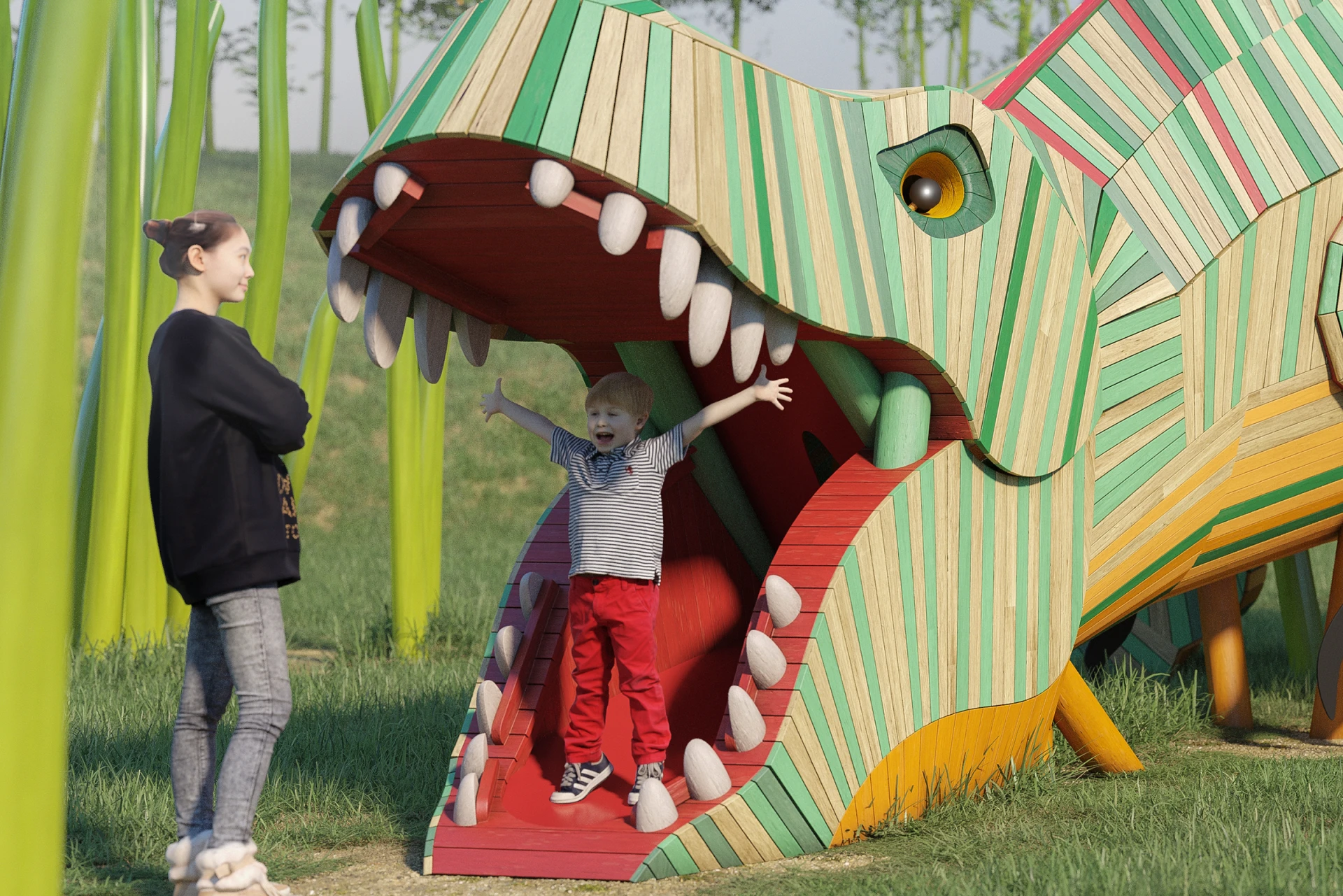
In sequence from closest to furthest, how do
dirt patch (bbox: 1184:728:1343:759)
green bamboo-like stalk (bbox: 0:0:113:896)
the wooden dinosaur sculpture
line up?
green bamboo-like stalk (bbox: 0:0:113:896) → the wooden dinosaur sculpture → dirt patch (bbox: 1184:728:1343:759)

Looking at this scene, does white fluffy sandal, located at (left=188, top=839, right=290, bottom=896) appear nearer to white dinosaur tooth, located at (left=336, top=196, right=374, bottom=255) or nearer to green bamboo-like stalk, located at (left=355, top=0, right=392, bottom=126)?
white dinosaur tooth, located at (left=336, top=196, right=374, bottom=255)

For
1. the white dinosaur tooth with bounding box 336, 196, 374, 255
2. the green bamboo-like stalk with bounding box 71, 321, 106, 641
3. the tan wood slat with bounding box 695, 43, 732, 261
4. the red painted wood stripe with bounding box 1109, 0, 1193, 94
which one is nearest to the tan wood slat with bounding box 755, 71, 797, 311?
the tan wood slat with bounding box 695, 43, 732, 261

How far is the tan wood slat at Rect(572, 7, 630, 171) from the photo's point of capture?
2404 millimetres

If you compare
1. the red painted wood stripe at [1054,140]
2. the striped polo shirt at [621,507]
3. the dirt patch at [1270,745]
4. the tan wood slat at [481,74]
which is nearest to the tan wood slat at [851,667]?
the striped polo shirt at [621,507]

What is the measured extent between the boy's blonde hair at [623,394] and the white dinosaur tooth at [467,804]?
2.92 ft

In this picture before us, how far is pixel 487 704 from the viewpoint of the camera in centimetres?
316

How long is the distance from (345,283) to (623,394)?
2.46ft

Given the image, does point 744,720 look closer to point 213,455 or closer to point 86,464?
point 213,455

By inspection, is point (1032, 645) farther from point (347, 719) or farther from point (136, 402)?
point (136, 402)

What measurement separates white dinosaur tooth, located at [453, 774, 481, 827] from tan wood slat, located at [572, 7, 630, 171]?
139 cm

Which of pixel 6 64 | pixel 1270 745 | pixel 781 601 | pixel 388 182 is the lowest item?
pixel 1270 745

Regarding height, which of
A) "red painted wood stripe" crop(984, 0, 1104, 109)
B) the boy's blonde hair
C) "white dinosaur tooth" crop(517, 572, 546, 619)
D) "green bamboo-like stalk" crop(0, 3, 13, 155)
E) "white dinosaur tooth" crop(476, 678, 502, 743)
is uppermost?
"green bamboo-like stalk" crop(0, 3, 13, 155)

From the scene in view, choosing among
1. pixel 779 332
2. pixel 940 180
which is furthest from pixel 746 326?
pixel 940 180

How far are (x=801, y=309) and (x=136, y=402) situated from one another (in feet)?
12.8
